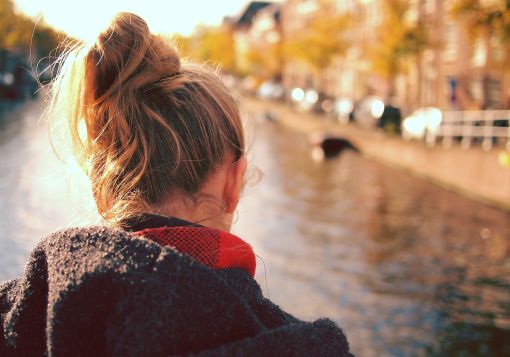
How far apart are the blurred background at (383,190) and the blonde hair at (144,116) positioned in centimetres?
8

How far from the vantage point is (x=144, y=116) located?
1225mm

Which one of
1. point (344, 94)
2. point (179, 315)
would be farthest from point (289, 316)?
point (344, 94)

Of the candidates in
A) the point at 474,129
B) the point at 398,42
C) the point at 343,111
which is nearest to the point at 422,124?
the point at 474,129

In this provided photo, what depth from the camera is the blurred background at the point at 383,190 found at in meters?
9.27

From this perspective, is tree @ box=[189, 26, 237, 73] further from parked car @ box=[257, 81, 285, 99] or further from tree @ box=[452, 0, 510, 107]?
tree @ box=[452, 0, 510, 107]

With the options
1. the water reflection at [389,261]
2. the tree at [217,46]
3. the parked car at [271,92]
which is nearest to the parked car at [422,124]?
the water reflection at [389,261]

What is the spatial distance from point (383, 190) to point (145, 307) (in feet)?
62.8

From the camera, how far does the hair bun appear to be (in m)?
1.23

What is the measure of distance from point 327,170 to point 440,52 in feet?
37.3

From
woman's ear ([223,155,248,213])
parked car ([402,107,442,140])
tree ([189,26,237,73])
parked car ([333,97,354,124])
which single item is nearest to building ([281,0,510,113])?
parked car ([333,97,354,124])

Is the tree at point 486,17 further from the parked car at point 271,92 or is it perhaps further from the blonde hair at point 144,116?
the parked car at point 271,92

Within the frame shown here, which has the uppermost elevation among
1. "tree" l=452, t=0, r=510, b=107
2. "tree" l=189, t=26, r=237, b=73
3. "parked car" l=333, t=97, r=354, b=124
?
"tree" l=189, t=26, r=237, b=73

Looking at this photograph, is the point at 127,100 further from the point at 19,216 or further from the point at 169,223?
the point at 19,216

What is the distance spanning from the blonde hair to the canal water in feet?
12.3
